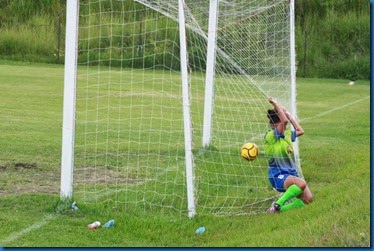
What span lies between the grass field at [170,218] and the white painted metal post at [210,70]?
1.50 metres

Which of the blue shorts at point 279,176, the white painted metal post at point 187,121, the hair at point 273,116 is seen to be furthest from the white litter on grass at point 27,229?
the hair at point 273,116

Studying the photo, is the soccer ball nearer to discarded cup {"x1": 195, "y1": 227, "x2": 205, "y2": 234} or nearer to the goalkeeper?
the goalkeeper

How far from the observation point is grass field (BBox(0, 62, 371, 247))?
6.81m

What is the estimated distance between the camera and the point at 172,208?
8.37m

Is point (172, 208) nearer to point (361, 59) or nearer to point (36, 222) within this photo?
point (36, 222)

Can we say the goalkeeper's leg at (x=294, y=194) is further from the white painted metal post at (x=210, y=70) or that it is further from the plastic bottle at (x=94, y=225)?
the white painted metal post at (x=210, y=70)

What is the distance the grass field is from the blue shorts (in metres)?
0.40

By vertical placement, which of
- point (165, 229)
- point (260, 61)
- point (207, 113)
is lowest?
point (165, 229)

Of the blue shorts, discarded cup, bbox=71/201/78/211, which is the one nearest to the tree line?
the blue shorts

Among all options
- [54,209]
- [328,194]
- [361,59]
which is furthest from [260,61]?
[361,59]

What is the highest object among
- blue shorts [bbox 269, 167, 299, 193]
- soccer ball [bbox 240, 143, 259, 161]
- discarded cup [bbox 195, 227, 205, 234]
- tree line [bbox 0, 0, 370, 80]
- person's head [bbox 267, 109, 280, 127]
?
tree line [bbox 0, 0, 370, 80]

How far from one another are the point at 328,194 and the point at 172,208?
67.7 inches

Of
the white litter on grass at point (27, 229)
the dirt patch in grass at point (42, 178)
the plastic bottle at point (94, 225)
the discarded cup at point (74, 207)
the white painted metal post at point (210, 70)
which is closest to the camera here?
the white litter on grass at point (27, 229)

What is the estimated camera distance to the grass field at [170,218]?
22.4 feet
